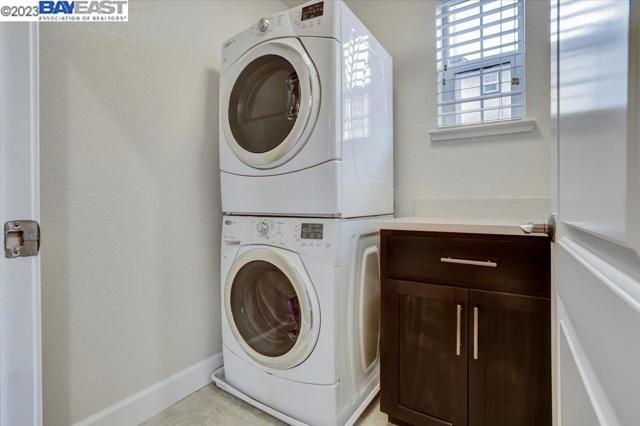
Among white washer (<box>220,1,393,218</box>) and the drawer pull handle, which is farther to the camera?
white washer (<box>220,1,393,218</box>)

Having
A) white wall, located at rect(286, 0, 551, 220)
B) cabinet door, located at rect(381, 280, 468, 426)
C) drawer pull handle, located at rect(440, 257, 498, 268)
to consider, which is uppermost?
white wall, located at rect(286, 0, 551, 220)

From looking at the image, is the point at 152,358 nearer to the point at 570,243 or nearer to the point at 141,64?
the point at 141,64

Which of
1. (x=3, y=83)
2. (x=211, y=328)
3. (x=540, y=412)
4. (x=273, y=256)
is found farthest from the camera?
(x=211, y=328)

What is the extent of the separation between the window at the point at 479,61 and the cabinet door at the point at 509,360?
1.05m

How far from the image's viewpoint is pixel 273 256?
4.30 feet

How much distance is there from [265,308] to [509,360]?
1.01m

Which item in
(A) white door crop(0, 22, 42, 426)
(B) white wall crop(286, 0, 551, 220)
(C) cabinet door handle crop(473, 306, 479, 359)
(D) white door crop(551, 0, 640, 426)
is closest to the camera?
(D) white door crop(551, 0, 640, 426)

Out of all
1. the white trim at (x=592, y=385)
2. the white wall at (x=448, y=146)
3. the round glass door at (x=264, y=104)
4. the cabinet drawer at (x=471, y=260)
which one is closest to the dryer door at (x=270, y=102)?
the round glass door at (x=264, y=104)

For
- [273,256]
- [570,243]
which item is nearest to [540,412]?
[570,243]

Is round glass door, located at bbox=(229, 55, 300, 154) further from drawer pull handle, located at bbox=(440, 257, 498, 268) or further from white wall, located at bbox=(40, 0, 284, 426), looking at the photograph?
drawer pull handle, located at bbox=(440, 257, 498, 268)

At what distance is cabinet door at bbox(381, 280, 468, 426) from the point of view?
111 cm

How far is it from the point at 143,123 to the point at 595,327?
161cm

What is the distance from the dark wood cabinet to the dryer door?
59 cm

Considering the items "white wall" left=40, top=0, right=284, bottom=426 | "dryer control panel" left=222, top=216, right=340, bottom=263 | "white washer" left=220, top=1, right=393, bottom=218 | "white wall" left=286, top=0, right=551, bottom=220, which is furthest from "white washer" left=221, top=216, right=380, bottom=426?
"white wall" left=286, top=0, right=551, bottom=220
